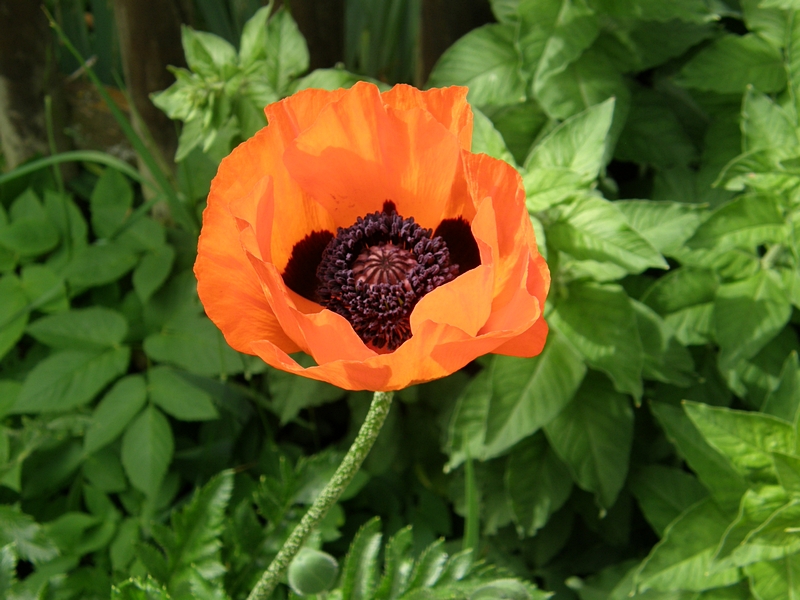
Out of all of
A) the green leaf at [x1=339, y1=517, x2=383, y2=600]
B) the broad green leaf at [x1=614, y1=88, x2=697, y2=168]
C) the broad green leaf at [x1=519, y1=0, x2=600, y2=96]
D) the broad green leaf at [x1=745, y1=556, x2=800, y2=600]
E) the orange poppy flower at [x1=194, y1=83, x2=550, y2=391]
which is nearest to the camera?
the orange poppy flower at [x1=194, y1=83, x2=550, y2=391]

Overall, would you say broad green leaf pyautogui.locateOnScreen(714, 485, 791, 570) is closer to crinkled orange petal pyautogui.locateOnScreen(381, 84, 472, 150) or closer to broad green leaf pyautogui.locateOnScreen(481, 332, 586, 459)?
broad green leaf pyautogui.locateOnScreen(481, 332, 586, 459)

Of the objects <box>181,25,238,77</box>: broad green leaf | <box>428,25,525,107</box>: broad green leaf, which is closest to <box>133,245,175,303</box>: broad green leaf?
<box>181,25,238,77</box>: broad green leaf

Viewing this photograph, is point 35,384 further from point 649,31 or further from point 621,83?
point 649,31

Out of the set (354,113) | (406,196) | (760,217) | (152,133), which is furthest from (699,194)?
(152,133)

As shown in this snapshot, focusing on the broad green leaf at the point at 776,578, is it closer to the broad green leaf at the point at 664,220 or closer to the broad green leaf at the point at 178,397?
the broad green leaf at the point at 664,220

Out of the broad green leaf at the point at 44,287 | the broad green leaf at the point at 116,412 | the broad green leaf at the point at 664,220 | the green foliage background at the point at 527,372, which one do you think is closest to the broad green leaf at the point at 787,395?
the green foliage background at the point at 527,372

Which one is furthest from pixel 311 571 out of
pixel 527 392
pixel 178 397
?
pixel 178 397

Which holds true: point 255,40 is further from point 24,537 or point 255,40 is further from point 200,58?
point 24,537
